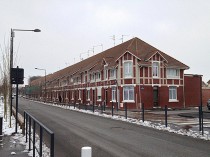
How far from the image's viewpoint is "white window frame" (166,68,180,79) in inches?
1532

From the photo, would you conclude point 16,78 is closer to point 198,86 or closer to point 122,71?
point 122,71

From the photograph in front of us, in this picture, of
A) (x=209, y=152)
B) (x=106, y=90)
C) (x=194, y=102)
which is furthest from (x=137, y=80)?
(x=209, y=152)

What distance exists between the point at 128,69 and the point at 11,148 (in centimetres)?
2851

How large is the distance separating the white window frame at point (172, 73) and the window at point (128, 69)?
208 inches

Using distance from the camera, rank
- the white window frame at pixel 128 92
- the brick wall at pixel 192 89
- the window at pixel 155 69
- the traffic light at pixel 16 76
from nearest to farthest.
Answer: the traffic light at pixel 16 76 < the white window frame at pixel 128 92 < the window at pixel 155 69 < the brick wall at pixel 192 89

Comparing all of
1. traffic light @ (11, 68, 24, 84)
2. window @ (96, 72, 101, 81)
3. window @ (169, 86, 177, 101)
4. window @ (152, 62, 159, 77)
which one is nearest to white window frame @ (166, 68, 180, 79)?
window @ (169, 86, 177, 101)

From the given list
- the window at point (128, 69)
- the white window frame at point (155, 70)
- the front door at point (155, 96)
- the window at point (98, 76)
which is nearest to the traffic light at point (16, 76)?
the window at point (128, 69)

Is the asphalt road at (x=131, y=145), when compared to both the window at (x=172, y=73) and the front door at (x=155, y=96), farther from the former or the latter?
the window at (x=172, y=73)

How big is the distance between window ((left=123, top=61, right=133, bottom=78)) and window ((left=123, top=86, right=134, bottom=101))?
4.98ft

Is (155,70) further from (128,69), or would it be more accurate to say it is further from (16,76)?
(16,76)

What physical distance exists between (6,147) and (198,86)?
3706 centimetres

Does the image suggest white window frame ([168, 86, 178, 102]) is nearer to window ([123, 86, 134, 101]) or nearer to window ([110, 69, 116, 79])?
window ([123, 86, 134, 101])

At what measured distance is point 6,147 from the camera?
9.76 meters

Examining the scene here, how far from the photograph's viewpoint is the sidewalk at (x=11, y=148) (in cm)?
861
